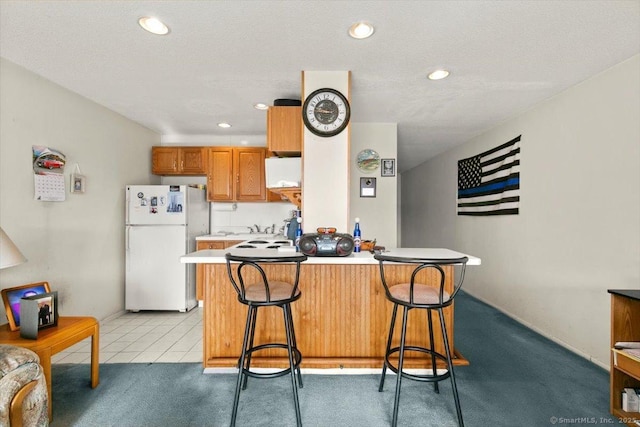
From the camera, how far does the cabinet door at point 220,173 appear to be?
4539mm

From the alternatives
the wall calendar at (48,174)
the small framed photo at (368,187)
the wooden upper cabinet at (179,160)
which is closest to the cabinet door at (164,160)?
the wooden upper cabinet at (179,160)

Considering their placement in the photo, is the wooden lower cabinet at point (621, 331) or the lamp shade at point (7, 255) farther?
the wooden lower cabinet at point (621, 331)

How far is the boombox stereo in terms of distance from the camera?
2104 mm

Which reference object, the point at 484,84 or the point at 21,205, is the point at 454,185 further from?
the point at 21,205

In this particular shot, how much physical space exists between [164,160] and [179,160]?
20 centimetres

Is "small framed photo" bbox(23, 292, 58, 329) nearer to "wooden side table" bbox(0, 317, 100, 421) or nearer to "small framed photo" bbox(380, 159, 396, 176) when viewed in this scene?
"wooden side table" bbox(0, 317, 100, 421)

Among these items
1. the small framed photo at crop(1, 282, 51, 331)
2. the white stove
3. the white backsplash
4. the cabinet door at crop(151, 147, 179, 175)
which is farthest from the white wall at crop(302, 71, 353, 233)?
the cabinet door at crop(151, 147, 179, 175)

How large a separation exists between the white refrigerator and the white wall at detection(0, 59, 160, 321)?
0.45ft

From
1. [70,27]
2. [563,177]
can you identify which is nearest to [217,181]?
[70,27]

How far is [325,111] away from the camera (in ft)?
8.30

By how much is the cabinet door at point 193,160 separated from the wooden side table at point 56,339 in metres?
2.70

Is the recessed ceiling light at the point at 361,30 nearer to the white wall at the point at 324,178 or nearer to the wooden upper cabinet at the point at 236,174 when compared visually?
the white wall at the point at 324,178

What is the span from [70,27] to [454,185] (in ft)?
16.4

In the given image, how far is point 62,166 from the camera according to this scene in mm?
2955
